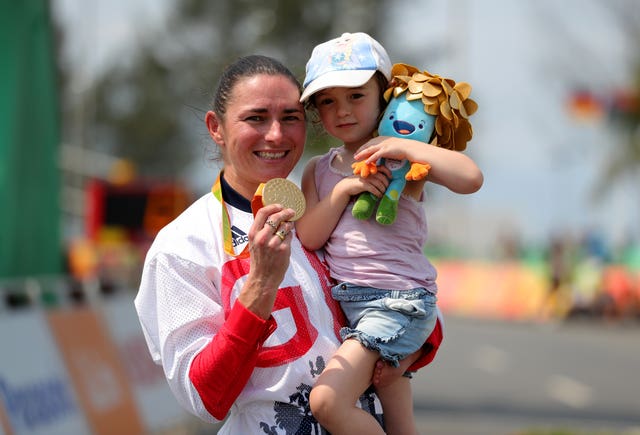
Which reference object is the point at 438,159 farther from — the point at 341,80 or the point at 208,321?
the point at 208,321

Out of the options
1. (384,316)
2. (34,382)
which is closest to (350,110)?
(384,316)

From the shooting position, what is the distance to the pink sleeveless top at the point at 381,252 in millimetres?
3473

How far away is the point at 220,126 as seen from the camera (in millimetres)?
3586

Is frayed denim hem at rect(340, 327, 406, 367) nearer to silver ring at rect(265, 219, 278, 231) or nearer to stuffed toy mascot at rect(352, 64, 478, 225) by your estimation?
stuffed toy mascot at rect(352, 64, 478, 225)

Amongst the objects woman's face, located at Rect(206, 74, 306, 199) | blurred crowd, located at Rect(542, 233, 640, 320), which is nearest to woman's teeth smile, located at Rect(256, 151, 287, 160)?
woman's face, located at Rect(206, 74, 306, 199)

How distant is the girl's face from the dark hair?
0.11 m

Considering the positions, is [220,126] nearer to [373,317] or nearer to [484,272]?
[373,317]

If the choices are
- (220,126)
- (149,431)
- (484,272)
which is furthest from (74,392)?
(484,272)

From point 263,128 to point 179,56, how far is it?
39876 millimetres

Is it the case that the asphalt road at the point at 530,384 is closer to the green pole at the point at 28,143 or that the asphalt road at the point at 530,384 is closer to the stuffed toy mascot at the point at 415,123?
the green pole at the point at 28,143

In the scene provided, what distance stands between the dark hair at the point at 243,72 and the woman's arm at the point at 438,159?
34 cm

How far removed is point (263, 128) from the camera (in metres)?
3.45

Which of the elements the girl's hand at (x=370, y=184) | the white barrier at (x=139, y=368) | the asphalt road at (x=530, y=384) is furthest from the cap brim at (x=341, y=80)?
the asphalt road at (x=530, y=384)

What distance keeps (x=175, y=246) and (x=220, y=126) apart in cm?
42
